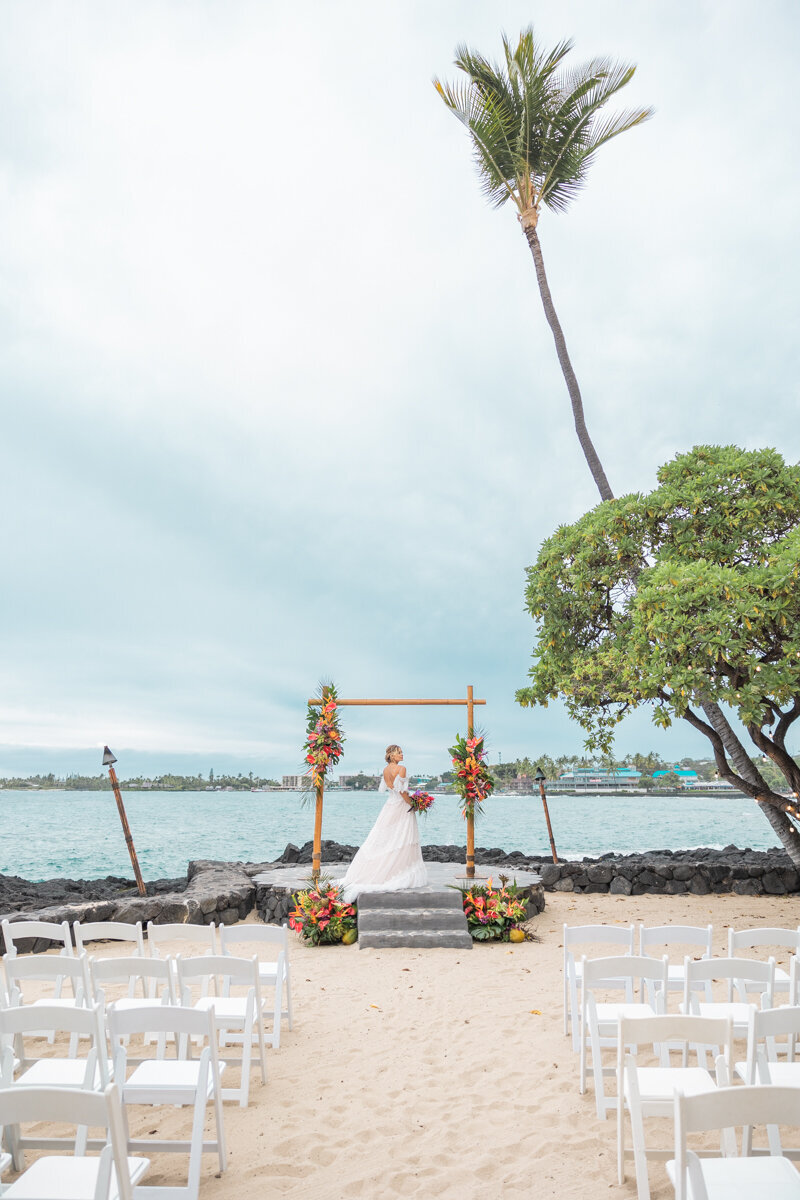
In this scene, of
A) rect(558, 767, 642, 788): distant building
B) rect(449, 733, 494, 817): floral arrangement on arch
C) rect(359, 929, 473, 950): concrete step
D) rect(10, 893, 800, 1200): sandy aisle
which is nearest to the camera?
rect(10, 893, 800, 1200): sandy aisle

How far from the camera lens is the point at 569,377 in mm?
12516

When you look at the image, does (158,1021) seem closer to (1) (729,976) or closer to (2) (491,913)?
(1) (729,976)

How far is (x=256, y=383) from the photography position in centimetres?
1833

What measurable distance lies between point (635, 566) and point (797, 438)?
4.33 metres

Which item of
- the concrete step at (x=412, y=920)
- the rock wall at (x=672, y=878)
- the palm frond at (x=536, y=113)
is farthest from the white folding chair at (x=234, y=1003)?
the palm frond at (x=536, y=113)

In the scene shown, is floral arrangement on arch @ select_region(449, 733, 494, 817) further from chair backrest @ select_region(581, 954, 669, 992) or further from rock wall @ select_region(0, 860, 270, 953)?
chair backrest @ select_region(581, 954, 669, 992)

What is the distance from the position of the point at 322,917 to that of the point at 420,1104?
5.08 meters

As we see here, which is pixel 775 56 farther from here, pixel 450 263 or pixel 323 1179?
pixel 323 1179

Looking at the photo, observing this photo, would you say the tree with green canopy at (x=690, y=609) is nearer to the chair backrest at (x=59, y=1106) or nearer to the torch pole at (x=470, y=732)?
the torch pole at (x=470, y=732)

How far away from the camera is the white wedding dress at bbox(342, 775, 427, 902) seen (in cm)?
996

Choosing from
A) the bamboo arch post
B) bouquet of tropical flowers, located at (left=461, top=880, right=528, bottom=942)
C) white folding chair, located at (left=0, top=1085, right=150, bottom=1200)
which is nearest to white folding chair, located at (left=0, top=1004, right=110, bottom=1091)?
A: white folding chair, located at (left=0, top=1085, right=150, bottom=1200)

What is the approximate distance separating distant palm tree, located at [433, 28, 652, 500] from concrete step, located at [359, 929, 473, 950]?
7527 millimetres

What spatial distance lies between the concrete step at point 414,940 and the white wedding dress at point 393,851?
34.8 inches

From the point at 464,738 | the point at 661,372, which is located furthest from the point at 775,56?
the point at 464,738
